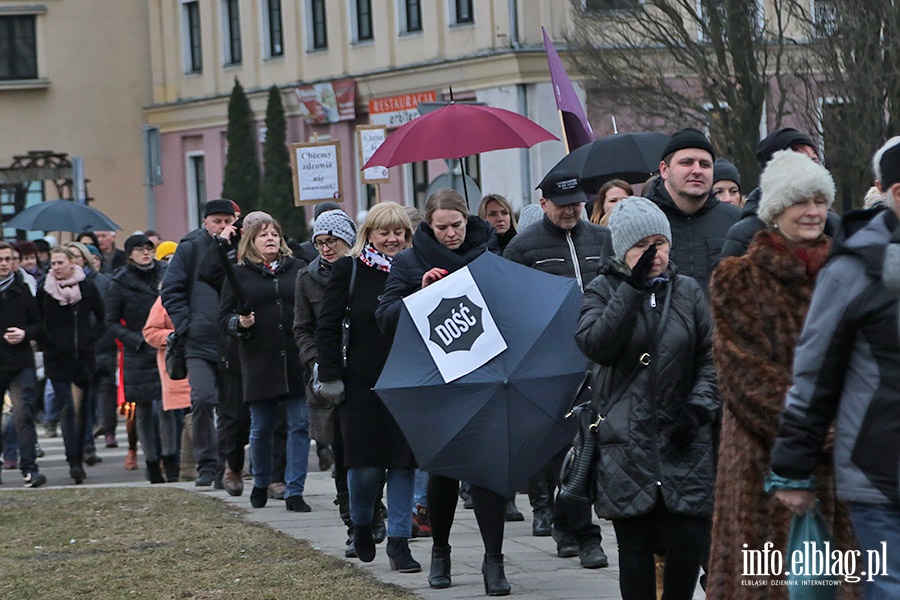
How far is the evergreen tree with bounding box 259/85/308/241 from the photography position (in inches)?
1623

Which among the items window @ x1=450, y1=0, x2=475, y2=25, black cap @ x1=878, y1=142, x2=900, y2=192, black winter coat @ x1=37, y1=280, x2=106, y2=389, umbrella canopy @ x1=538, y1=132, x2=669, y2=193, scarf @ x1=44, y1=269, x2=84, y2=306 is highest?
window @ x1=450, y1=0, x2=475, y2=25

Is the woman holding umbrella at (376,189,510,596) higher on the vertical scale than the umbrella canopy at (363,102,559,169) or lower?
lower

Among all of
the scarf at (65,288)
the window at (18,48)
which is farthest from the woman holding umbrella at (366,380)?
the window at (18,48)

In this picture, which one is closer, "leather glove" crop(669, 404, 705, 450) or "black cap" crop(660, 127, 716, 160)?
"leather glove" crop(669, 404, 705, 450)

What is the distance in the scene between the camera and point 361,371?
31.1 feet

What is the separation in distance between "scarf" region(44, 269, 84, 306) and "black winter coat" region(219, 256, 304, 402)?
375cm

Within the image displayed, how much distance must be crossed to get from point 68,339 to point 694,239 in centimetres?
893

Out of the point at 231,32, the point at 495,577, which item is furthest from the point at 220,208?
the point at 231,32

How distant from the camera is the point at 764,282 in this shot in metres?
6.27

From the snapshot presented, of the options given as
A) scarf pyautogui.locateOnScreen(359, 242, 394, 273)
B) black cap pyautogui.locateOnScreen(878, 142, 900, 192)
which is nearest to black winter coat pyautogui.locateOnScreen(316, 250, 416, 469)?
scarf pyautogui.locateOnScreen(359, 242, 394, 273)

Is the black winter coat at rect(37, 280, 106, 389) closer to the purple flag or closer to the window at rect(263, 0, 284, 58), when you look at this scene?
the purple flag

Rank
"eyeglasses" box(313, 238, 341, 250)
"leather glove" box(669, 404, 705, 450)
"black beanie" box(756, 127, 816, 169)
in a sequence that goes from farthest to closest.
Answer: "eyeglasses" box(313, 238, 341, 250) → "black beanie" box(756, 127, 816, 169) → "leather glove" box(669, 404, 705, 450)

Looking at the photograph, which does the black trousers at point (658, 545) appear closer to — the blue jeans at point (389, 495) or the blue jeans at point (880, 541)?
the blue jeans at point (880, 541)

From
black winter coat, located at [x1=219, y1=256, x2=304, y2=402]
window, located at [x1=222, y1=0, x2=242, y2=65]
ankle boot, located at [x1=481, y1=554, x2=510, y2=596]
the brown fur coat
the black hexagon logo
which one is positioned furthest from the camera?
window, located at [x1=222, y1=0, x2=242, y2=65]
